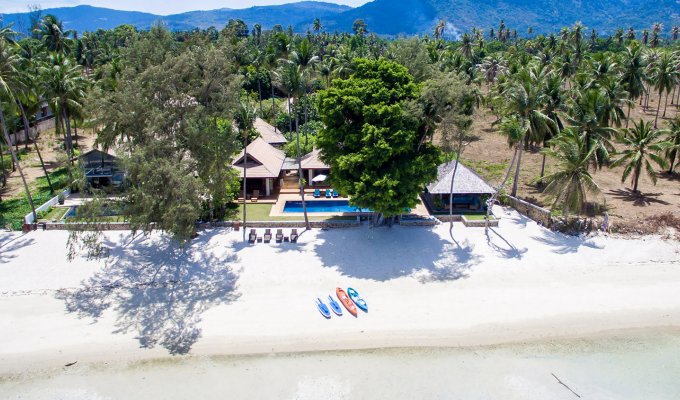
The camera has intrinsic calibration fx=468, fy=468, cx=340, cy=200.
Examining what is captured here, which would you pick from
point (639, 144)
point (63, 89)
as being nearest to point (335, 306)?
point (639, 144)

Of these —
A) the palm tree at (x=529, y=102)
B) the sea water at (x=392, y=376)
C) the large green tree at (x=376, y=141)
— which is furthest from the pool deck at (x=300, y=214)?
the sea water at (x=392, y=376)

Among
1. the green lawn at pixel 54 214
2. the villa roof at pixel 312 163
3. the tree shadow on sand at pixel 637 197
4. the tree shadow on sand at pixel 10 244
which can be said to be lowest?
the tree shadow on sand at pixel 10 244

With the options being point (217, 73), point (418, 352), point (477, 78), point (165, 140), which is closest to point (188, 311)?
point (165, 140)

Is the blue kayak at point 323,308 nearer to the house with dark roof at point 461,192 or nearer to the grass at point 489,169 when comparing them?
the house with dark roof at point 461,192

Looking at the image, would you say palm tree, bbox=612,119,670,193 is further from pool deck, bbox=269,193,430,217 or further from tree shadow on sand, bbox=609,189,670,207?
pool deck, bbox=269,193,430,217

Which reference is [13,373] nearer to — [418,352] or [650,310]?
[418,352]

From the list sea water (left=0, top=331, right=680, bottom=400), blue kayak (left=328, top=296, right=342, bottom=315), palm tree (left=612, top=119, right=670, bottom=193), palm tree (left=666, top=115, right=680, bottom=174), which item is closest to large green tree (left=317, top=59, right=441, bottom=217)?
blue kayak (left=328, top=296, right=342, bottom=315)
